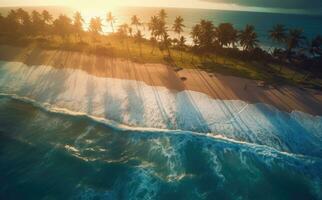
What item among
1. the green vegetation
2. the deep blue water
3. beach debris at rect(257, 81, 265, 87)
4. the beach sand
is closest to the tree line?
the green vegetation

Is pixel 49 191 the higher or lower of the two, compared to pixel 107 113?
lower

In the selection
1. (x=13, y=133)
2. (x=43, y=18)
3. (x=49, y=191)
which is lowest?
(x=49, y=191)

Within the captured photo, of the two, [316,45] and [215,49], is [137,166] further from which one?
[316,45]

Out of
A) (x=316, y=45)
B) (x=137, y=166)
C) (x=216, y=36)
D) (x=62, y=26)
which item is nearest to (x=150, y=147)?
(x=137, y=166)

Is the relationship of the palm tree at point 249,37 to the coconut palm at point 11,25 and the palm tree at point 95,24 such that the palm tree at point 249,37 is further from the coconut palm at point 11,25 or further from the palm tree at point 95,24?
the coconut palm at point 11,25

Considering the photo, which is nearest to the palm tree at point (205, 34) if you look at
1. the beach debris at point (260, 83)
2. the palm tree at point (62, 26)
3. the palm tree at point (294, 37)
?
the palm tree at point (294, 37)

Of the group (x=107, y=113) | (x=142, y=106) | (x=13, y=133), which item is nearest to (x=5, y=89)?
(x=13, y=133)

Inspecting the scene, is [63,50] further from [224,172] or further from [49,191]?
[224,172]
